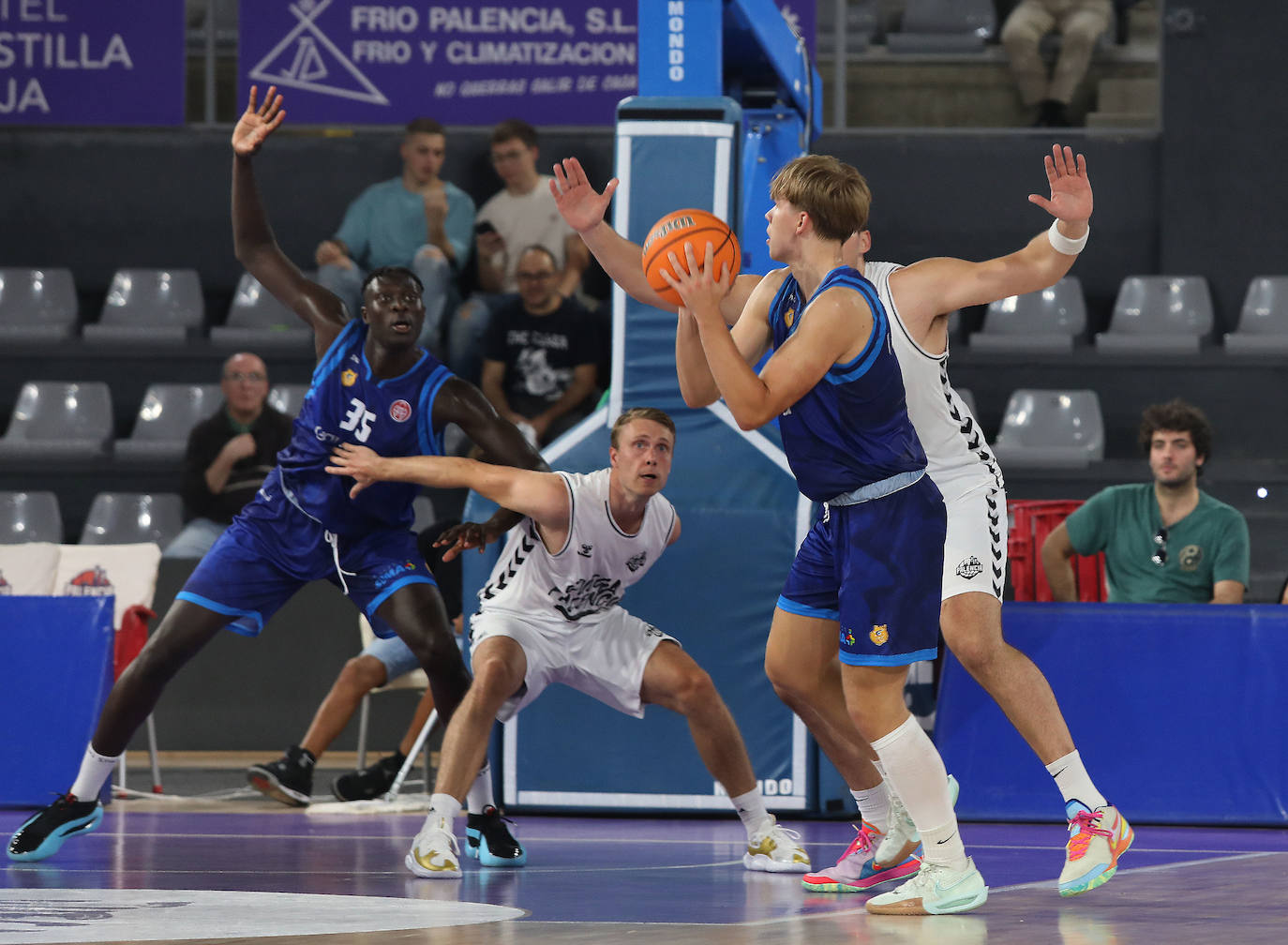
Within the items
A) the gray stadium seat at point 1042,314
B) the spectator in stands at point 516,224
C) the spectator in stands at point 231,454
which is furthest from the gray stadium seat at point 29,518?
the gray stadium seat at point 1042,314

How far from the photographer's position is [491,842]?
6.08 meters

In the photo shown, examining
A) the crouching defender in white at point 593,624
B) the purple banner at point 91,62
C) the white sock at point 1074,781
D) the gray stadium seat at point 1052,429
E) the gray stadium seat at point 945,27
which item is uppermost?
the gray stadium seat at point 945,27

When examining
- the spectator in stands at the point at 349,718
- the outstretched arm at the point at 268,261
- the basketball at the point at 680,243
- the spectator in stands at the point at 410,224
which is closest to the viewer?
the basketball at the point at 680,243

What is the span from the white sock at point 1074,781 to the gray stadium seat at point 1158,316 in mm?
6843

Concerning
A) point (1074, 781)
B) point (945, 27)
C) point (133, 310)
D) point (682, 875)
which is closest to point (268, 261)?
point (682, 875)

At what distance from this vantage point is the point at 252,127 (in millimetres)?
6574

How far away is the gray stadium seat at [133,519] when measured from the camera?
11203 millimetres

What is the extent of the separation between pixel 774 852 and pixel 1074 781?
1.10 meters

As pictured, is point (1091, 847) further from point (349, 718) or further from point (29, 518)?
point (29, 518)

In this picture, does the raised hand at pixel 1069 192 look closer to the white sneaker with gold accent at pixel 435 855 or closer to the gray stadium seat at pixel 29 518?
the white sneaker with gold accent at pixel 435 855

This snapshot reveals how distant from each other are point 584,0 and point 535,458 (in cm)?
679

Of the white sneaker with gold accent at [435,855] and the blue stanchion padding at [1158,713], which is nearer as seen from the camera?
the white sneaker with gold accent at [435,855]

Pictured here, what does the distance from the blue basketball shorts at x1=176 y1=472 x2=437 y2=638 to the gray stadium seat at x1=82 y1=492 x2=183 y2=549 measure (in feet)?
16.0

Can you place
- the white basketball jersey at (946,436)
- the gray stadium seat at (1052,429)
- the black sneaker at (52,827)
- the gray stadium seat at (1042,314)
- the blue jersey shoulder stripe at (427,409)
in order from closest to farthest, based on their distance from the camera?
1. the white basketball jersey at (946,436)
2. the black sneaker at (52,827)
3. the blue jersey shoulder stripe at (427,409)
4. the gray stadium seat at (1052,429)
5. the gray stadium seat at (1042,314)
